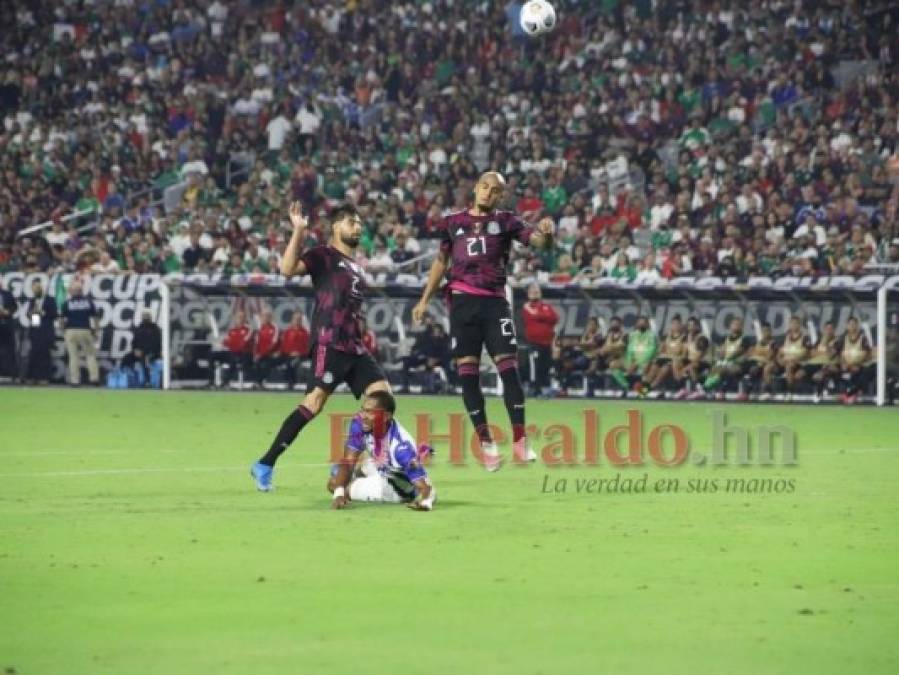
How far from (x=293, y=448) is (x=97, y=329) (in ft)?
50.2

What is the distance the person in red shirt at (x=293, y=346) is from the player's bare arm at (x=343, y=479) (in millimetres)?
17617

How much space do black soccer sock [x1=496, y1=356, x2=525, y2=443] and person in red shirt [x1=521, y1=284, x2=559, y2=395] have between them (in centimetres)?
1367

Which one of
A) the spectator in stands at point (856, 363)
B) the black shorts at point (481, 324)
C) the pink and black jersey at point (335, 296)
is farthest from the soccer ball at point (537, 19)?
the pink and black jersey at point (335, 296)

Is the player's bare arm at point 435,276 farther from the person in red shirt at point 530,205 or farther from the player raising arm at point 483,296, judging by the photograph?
the person in red shirt at point 530,205

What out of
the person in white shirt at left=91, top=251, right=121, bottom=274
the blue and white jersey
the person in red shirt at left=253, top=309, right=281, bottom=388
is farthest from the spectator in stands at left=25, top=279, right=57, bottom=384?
the blue and white jersey

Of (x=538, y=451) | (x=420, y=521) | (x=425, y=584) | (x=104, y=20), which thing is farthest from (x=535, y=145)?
(x=425, y=584)

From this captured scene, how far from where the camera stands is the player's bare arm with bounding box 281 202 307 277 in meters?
12.6

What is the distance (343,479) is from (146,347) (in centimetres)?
1984

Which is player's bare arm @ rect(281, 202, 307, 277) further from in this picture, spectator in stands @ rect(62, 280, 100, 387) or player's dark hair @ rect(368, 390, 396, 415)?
→ spectator in stands @ rect(62, 280, 100, 387)

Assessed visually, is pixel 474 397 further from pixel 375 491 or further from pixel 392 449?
pixel 392 449

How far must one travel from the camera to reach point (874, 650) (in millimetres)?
7297

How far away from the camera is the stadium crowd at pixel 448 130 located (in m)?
29.6

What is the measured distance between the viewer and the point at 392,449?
12.3m

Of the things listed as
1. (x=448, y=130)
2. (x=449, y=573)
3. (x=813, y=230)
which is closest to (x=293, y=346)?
(x=448, y=130)
